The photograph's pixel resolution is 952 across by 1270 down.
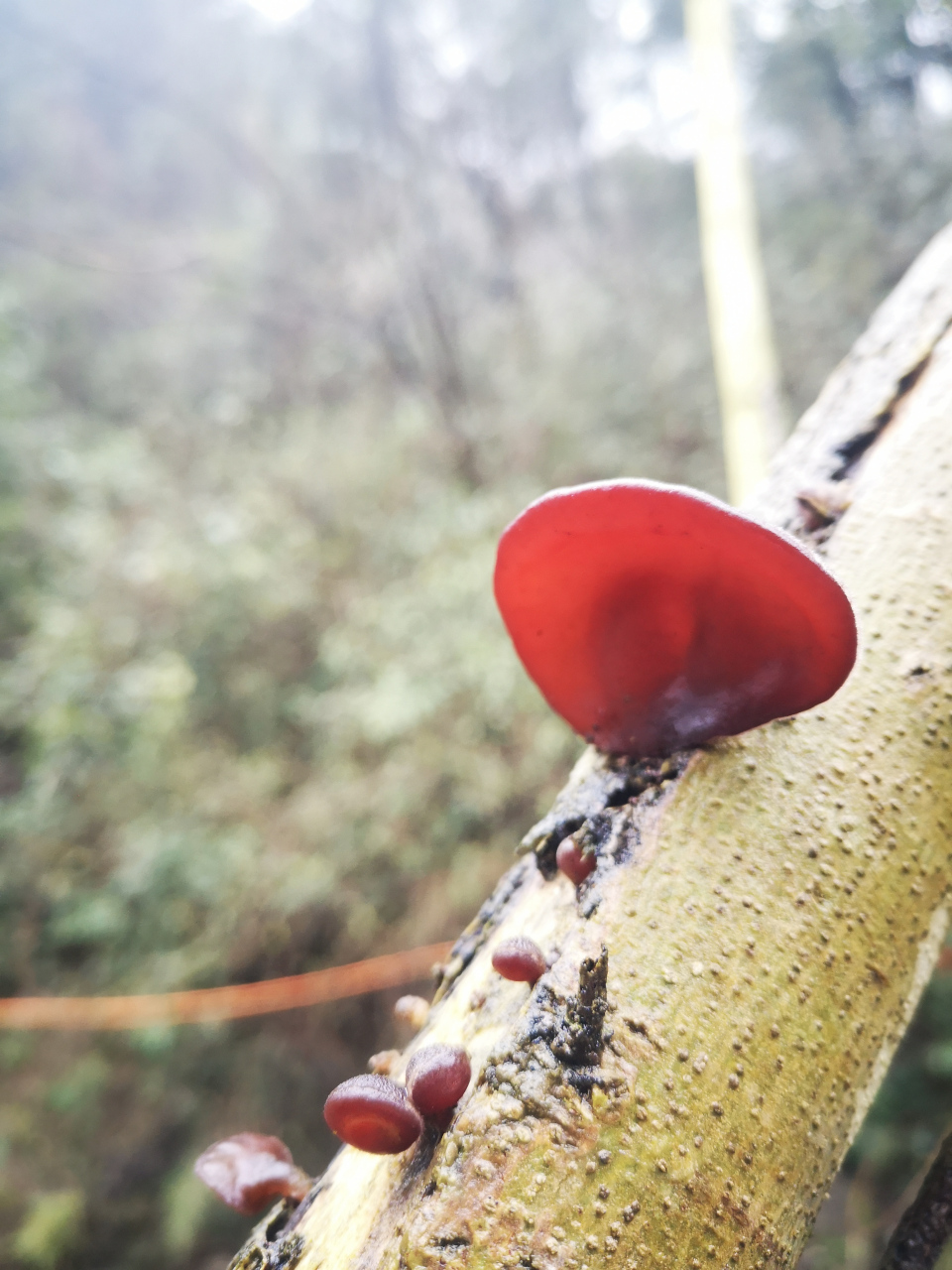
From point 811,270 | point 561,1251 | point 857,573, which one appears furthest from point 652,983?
point 811,270

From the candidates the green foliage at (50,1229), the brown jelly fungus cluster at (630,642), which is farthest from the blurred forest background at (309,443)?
the brown jelly fungus cluster at (630,642)

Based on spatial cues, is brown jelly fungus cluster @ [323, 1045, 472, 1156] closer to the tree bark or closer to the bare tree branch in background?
the tree bark

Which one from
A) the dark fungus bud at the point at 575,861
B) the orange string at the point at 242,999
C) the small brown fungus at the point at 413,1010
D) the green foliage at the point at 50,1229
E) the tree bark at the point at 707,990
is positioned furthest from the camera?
the orange string at the point at 242,999

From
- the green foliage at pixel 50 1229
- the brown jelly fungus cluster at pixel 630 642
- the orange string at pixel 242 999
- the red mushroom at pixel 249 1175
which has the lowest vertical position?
the green foliage at pixel 50 1229

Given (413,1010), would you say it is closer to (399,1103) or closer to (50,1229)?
→ (399,1103)

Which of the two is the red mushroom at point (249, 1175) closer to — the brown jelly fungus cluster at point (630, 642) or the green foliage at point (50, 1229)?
the brown jelly fungus cluster at point (630, 642)

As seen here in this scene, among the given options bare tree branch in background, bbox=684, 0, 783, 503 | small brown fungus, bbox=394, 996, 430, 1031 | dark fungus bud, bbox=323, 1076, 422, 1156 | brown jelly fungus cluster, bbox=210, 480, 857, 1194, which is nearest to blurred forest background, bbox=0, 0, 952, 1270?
bare tree branch in background, bbox=684, 0, 783, 503

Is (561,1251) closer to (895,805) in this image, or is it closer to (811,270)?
(895,805)
